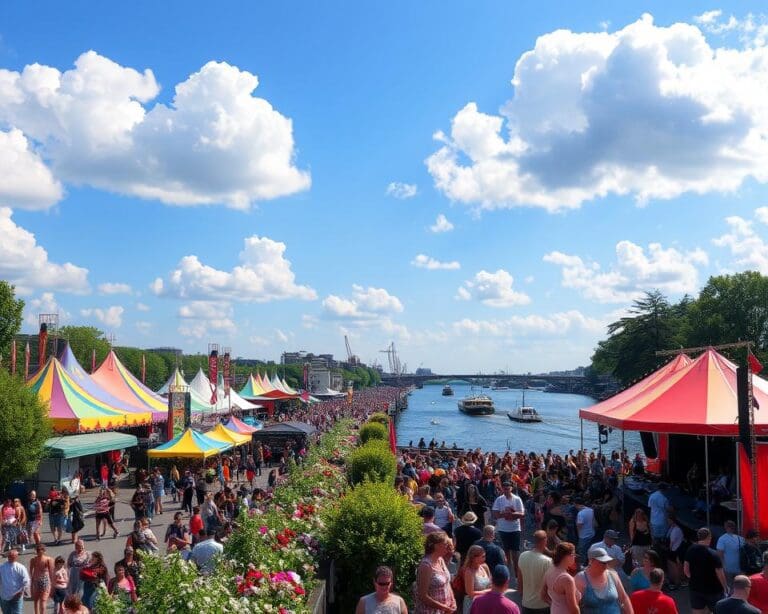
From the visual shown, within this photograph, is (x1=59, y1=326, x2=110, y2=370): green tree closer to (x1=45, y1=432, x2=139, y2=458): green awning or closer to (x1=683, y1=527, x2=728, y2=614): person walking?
(x1=45, y1=432, x2=139, y2=458): green awning

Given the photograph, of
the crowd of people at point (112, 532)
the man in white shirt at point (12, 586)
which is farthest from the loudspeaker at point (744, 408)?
the man in white shirt at point (12, 586)

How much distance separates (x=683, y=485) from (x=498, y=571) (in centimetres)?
1309

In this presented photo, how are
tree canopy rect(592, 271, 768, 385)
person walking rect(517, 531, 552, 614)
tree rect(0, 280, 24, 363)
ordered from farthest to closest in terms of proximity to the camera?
1. tree canopy rect(592, 271, 768, 385)
2. tree rect(0, 280, 24, 363)
3. person walking rect(517, 531, 552, 614)

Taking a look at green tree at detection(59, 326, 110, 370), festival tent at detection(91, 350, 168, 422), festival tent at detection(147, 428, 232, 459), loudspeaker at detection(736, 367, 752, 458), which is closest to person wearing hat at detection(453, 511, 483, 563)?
loudspeaker at detection(736, 367, 752, 458)

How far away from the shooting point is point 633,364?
2352 inches

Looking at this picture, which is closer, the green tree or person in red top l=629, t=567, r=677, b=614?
person in red top l=629, t=567, r=677, b=614

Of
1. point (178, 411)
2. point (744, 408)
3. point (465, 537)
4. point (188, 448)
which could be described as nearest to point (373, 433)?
point (188, 448)

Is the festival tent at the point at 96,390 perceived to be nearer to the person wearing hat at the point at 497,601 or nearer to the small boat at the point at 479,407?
the person wearing hat at the point at 497,601

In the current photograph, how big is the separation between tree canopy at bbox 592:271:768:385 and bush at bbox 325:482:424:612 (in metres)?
45.2

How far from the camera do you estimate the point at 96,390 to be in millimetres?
26984

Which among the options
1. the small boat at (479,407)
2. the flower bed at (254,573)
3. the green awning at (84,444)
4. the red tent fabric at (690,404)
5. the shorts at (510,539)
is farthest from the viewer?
the small boat at (479,407)

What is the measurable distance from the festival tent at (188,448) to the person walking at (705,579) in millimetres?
17748

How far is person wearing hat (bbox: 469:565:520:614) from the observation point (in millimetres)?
5707

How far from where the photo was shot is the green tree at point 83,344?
253 ft
